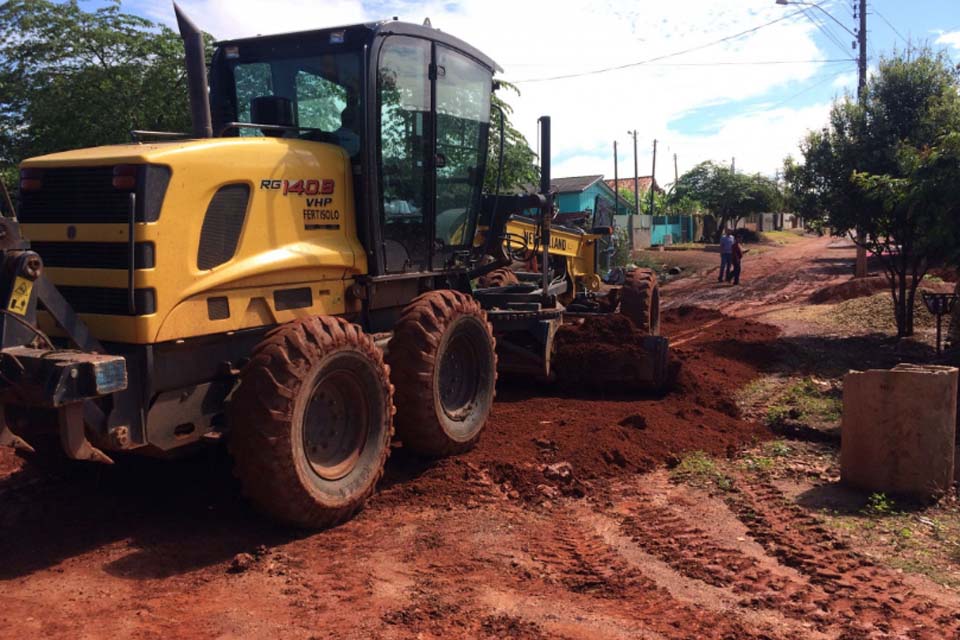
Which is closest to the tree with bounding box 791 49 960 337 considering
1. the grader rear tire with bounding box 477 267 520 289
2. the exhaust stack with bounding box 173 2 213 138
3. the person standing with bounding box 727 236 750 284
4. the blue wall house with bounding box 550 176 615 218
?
the grader rear tire with bounding box 477 267 520 289

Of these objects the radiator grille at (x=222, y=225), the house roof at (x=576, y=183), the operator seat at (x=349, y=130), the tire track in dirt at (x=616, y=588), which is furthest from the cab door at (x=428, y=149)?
the house roof at (x=576, y=183)

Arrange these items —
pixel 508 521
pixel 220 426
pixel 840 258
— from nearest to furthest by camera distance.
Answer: pixel 220 426
pixel 508 521
pixel 840 258

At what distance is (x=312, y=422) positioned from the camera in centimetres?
519

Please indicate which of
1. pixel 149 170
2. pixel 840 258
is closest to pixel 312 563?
pixel 149 170

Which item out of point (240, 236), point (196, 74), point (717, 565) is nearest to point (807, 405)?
point (717, 565)

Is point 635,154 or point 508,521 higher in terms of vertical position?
point 635,154

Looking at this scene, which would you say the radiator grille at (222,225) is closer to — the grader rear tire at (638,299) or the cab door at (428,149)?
the cab door at (428,149)

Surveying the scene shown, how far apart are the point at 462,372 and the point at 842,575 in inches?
133

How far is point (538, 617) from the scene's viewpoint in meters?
3.95

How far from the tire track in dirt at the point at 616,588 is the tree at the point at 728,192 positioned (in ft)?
148

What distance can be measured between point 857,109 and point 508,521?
38.4ft

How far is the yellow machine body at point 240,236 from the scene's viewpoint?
448cm

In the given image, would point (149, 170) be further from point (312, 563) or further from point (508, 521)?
point (508, 521)

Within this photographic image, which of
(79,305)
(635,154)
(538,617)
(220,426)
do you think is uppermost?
(635,154)
